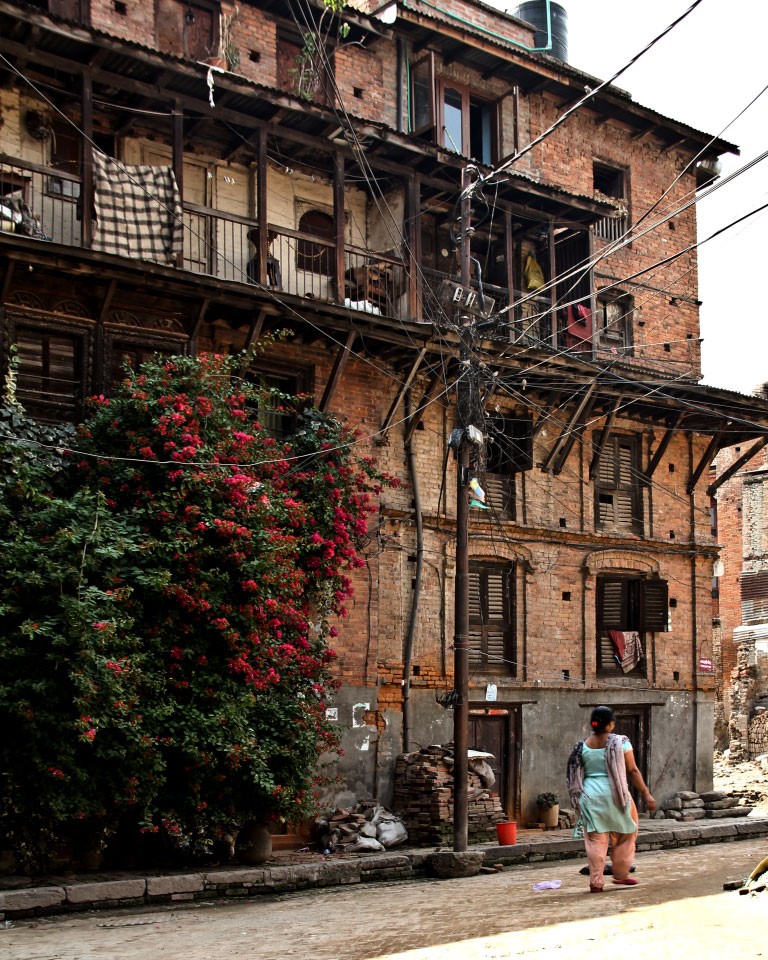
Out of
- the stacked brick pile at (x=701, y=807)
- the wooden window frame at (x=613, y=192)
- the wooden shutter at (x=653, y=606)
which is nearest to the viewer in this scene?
the stacked brick pile at (x=701, y=807)

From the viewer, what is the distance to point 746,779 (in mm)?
29469

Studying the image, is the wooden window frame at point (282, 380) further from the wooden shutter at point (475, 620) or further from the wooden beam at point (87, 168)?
the wooden shutter at point (475, 620)

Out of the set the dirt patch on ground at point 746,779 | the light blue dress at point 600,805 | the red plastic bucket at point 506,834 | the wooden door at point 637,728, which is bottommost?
the dirt patch on ground at point 746,779

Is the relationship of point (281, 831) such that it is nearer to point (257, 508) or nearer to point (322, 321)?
point (257, 508)

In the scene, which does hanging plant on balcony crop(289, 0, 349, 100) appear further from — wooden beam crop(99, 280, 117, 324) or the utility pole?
wooden beam crop(99, 280, 117, 324)

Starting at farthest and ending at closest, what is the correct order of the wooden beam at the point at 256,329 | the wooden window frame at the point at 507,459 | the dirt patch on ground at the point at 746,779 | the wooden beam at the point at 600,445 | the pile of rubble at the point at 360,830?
the dirt patch on ground at the point at 746,779 → the wooden beam at the point at 600,445 → the wooden window frame at the point at 507,459 → the wooden beam at the point at 256,329 → the pile of rubble at the point at 360,830

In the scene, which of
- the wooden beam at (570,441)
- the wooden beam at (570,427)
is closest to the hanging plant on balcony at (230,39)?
the wooden beam at (570,427)

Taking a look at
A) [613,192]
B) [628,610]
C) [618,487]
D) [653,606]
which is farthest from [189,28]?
[653,606]

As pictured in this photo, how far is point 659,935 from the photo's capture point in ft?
29.1

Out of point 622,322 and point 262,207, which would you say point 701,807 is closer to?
point 622,322

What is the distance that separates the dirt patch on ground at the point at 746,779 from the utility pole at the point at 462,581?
1074cm

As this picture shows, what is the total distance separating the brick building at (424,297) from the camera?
16.9m

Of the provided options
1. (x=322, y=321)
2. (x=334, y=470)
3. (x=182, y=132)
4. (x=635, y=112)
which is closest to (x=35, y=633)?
(x=334, y=470)

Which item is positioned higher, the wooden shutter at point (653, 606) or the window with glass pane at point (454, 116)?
the window with glass pane at point (454, 116)
